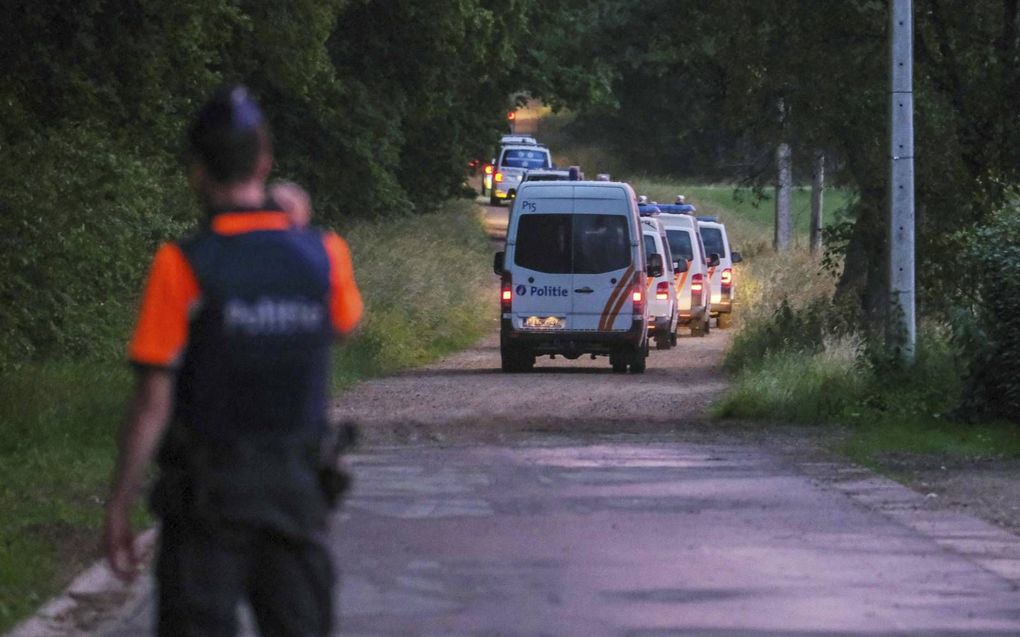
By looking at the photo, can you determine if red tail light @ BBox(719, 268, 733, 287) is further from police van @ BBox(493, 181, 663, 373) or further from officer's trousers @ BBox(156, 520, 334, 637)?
officer's trousers @ BBox(156, 520, 334, 637)

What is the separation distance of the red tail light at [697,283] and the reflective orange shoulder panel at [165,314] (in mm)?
30966

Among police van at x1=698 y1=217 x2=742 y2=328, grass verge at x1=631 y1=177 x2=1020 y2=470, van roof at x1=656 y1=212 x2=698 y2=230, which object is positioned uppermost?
van roof at x1=656 y1=212 x2=698 y2=230

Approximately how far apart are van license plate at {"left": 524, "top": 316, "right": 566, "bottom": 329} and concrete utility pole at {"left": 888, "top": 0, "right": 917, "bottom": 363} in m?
7.02

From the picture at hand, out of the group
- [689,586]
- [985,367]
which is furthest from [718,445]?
[689,586]

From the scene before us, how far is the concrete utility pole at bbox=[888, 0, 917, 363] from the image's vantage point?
18.7 metres

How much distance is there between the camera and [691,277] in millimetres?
35594

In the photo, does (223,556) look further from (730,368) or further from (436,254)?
(436,254)

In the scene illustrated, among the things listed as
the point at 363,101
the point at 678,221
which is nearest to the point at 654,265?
the point at 363,101

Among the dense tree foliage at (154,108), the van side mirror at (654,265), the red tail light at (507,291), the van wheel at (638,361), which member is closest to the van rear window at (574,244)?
the red tail light at (507,291)

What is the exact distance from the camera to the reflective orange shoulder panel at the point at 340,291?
499 cm

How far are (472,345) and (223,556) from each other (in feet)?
93.8

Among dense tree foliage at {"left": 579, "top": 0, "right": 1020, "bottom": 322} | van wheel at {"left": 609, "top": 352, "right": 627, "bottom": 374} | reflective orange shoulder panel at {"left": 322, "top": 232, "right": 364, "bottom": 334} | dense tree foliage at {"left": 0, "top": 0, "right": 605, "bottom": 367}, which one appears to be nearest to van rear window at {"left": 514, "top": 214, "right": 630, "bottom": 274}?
van wheel at {"left": 609, "top": 352, "right": 627, "bottom": 374}

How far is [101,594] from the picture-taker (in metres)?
8.84

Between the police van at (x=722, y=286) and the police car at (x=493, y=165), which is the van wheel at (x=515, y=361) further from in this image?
the police car at (x=493, y=165)
